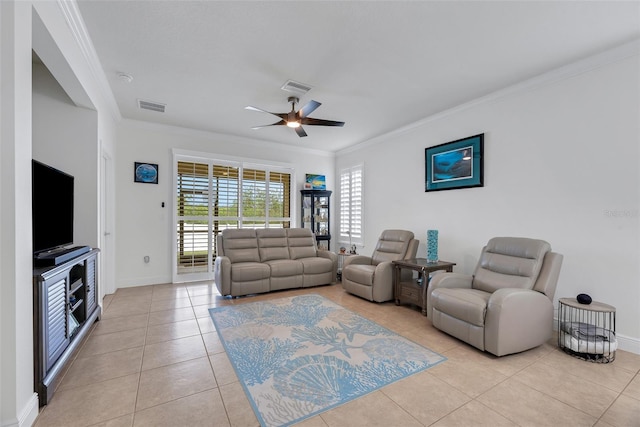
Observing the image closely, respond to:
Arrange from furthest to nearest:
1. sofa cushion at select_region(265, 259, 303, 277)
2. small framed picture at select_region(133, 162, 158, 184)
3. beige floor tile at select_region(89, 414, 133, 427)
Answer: small framed picture at select_region(133, 162, 158, 184) → sofa cushion at select_region(265, 259, 303, 277) → beige floor tile at select_region(89, 414, 133, 427)

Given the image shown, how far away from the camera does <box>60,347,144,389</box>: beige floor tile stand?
2136mm

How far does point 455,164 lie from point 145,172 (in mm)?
5041

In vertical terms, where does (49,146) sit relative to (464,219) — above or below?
above

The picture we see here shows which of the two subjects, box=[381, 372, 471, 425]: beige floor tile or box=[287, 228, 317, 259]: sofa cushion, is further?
box=[287, 228, 317, 259]: sofa cushion

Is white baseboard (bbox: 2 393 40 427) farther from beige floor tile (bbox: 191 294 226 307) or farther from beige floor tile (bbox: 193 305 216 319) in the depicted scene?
beige floor tile (bbox: 191 294 226 307)

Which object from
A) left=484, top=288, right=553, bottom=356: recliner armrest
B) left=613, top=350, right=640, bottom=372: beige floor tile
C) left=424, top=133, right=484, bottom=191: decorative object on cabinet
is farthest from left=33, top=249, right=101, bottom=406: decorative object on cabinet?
left=424, top=133, right=484, bottom=191: decorative object on cabinet

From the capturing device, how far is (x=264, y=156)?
607 centimetres

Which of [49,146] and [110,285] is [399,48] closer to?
[49,146]

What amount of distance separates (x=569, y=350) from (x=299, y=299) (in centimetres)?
299

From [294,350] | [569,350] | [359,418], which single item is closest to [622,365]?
[569,350]

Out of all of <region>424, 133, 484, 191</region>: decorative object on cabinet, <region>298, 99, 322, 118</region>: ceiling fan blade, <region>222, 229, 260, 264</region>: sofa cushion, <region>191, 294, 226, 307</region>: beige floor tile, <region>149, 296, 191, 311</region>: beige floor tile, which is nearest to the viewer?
<region>298, 99, 322, 118</region>: ceiling fan blade

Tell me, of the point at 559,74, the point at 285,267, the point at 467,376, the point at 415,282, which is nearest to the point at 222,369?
the point at 467,376

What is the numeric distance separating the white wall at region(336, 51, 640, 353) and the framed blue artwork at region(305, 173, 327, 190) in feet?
9.32

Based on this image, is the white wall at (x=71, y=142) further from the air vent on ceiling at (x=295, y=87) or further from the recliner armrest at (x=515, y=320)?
the recliner armrest at (x=515, y=320)
